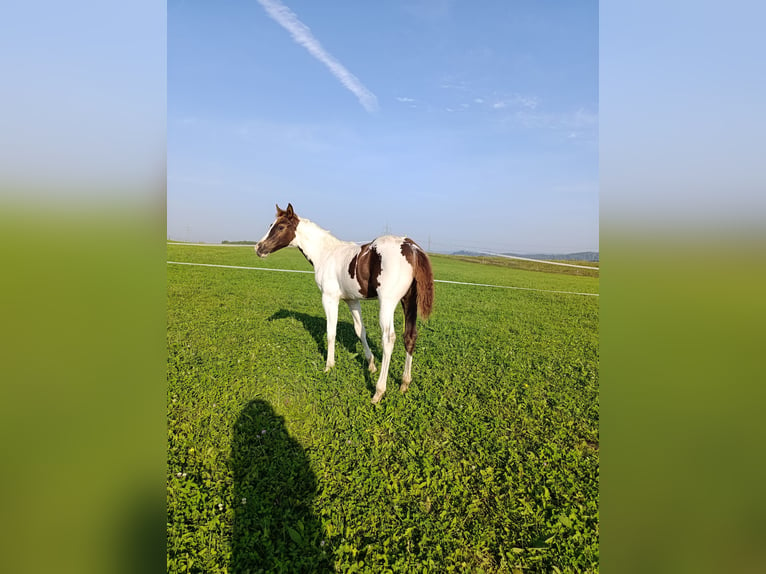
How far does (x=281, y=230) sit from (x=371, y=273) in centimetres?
198

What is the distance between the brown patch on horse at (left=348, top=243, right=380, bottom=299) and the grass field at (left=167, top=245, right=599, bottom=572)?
1403mm

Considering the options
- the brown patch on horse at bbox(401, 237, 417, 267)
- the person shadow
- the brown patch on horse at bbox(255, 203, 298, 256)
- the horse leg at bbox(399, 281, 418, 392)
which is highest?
the brown patch on horse at bbox(255, 203, 298, 256)

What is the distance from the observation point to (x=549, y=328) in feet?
30.5

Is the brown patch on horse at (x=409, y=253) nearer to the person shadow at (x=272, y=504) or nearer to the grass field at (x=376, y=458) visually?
the grass field at (x=376, y=458)

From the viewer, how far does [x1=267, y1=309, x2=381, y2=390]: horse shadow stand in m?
6.58

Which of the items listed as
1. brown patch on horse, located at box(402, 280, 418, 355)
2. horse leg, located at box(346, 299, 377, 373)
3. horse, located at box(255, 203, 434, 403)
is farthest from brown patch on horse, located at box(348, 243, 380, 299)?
horse leg, located at box(346, 299, 377, 373)

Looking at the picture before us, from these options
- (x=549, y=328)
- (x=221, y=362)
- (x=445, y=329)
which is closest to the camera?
(x=221, y=362)

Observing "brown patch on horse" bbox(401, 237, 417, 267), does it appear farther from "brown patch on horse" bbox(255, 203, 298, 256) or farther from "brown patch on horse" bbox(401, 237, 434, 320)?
"brown patch on horse" bbox(255, 203, 298, 256)

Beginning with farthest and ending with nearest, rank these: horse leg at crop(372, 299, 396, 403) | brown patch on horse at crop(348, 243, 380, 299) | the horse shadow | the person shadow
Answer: the horse shadow, brown patch on horse at crop(348, 243, 380, 299), horse leg at crop(372, 299, 396, 403), the person shadow

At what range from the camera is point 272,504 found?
306cm
